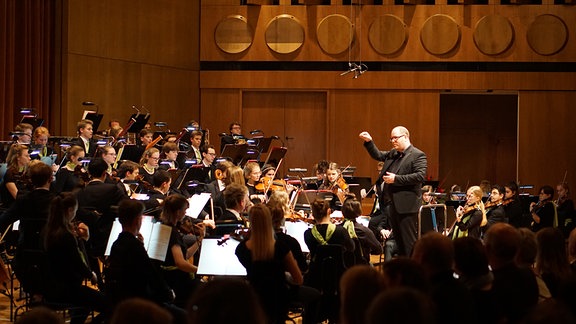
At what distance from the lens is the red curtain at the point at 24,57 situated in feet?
39.8

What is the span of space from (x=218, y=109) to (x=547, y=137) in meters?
6.15

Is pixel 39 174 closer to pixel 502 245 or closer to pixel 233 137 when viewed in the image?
pixel 502 245

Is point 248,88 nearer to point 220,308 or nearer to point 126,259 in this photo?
point 126,259

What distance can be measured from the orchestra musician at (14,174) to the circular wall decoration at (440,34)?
889cm

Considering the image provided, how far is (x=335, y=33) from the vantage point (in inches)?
596

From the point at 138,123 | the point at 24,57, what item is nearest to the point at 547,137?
the point at 138,123

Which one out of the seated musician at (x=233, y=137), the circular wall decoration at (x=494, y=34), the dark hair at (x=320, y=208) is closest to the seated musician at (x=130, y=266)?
the dark hair at (x=320, y=208)

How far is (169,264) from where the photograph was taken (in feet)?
18.3

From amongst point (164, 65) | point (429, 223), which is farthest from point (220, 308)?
point (164, 65)

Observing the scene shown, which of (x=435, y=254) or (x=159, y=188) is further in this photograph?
(x=159, y=188)

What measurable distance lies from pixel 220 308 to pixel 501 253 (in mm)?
2166

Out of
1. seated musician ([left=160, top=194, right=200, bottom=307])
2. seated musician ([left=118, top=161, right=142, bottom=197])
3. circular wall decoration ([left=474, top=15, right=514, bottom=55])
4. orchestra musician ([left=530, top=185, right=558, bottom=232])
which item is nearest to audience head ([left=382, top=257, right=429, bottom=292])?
seated musician ([left=160, top=194, right=200, bottom=307])

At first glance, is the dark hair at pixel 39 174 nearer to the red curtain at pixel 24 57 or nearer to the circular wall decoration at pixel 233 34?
the red curtain at pixel 24 57

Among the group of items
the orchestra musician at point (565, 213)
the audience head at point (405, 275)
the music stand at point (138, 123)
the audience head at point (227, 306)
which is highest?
the music stand at point (138, 123)
